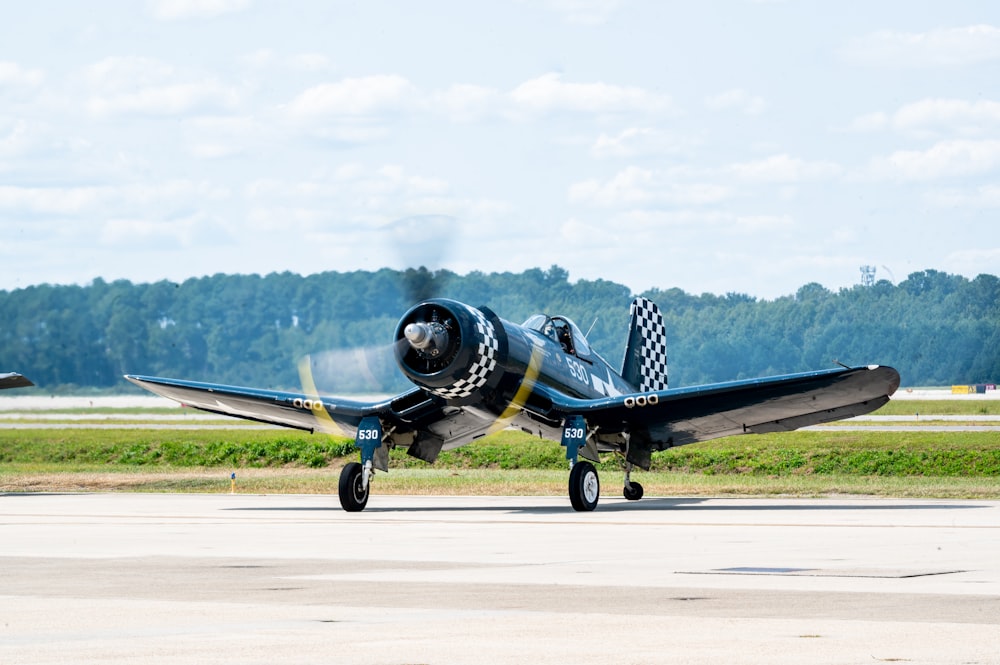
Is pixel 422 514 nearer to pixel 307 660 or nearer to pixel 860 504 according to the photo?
pixel 860 504

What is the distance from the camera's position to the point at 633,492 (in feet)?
95.7

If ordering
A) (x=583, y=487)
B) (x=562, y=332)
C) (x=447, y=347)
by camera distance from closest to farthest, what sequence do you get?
(x=447, y=347), (x=583, y=487), (x=562, y=332)

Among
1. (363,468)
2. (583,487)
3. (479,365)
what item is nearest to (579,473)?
(583,487)

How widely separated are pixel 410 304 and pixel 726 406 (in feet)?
18.5

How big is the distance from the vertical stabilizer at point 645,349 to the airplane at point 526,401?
1931 mm

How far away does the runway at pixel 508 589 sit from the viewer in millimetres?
9180

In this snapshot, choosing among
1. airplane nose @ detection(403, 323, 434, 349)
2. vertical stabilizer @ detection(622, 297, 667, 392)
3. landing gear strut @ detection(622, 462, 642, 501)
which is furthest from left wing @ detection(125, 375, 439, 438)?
vertical stabilizer @ detection(622, 297, 667, 392)

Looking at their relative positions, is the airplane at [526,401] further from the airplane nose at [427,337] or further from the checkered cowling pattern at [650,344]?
the checkered cowling pattern at [650,344]

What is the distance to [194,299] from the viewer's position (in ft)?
221

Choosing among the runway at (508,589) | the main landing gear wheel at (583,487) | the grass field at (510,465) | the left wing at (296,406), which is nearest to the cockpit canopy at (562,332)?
the left wing at (296,406)

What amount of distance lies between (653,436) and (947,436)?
16354 mm

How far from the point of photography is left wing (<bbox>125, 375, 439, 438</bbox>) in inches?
1073

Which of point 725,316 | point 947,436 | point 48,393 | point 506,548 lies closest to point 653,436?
point 506,548

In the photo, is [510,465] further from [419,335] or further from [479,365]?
[419,335]
